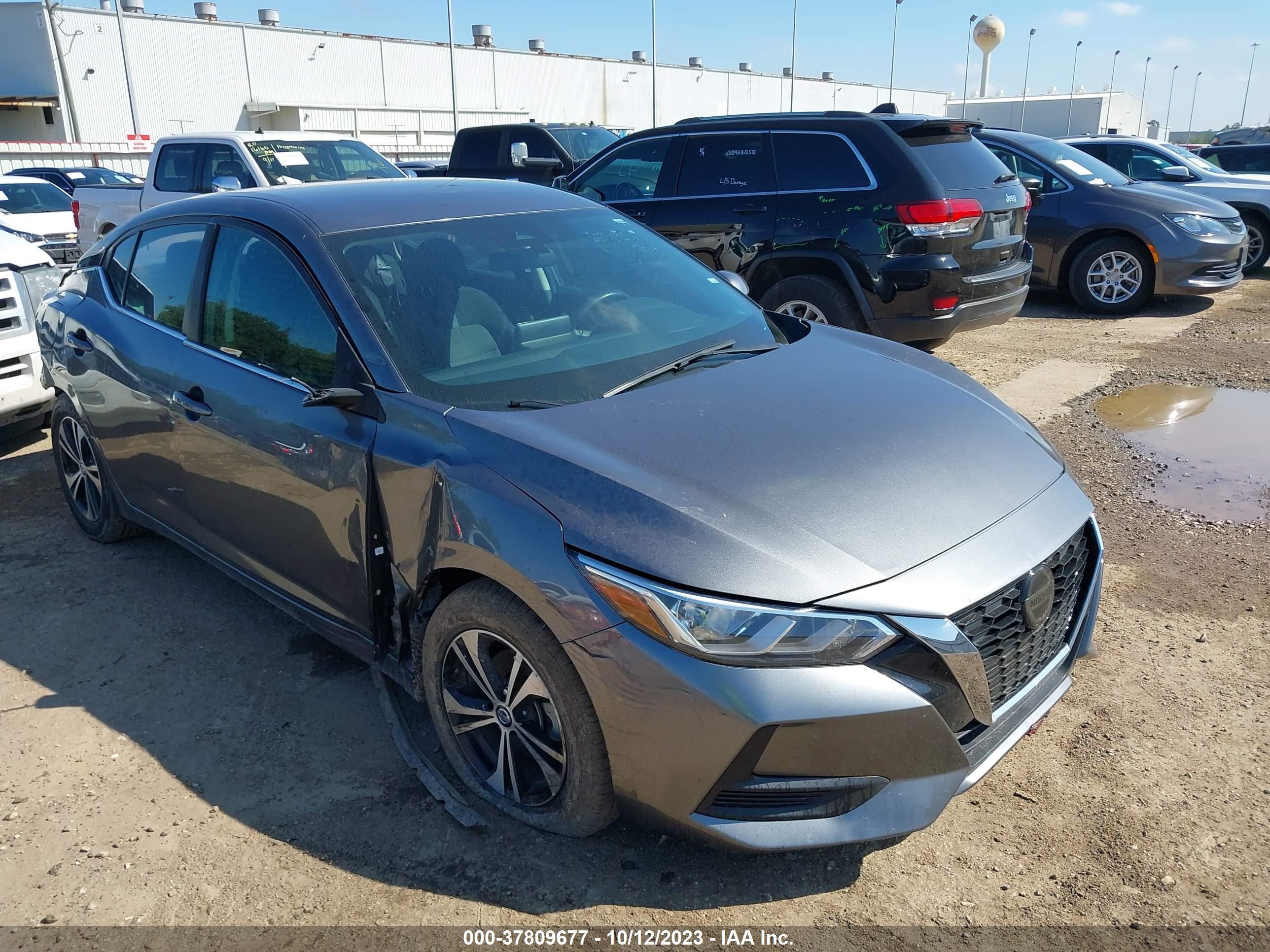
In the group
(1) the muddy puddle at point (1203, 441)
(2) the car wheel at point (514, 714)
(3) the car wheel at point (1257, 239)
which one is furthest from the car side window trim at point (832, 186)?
(3) the car wheel at point (1257, 239)

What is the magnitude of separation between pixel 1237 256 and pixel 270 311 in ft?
32.6

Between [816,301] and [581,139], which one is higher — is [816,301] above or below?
below

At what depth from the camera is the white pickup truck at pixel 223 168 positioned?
10.5 metres

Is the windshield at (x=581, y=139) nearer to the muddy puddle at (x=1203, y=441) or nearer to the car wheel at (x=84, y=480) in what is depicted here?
the muddy puddle at (x=1203, y=441)

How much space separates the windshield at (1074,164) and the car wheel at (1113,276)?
67cm

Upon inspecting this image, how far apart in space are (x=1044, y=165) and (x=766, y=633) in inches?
373

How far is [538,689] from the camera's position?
8.50ft

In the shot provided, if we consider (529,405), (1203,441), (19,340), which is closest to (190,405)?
(529,405)

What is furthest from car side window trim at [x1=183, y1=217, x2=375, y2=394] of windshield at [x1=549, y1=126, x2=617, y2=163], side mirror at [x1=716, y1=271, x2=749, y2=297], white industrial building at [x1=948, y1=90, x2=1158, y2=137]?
white industrial building at [x1=948, y1=90, x2=1158, y2=137]

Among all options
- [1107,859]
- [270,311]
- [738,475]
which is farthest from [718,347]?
[1107,859]

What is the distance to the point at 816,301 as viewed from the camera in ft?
23.0

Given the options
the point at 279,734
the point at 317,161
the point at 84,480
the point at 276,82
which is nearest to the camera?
the point at 279,734

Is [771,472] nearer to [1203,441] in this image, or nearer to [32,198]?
[1203,441]

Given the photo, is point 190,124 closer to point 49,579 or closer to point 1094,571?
point 49,579
